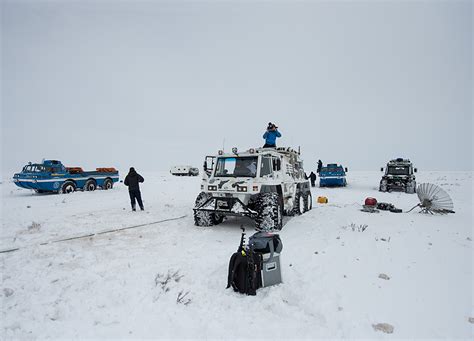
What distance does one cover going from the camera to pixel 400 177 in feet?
63.6

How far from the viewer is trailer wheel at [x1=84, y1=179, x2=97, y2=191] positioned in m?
18.0

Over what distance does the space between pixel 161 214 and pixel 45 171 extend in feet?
34.7

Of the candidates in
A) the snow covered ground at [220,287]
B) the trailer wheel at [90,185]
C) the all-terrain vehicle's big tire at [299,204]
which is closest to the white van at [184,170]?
the trailer wheel at [90,185]

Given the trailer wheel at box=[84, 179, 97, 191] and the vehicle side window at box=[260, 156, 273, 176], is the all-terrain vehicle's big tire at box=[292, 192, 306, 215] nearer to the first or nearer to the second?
the vehicle side window at box=[260, 156, 273, 176]

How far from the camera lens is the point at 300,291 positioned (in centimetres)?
397

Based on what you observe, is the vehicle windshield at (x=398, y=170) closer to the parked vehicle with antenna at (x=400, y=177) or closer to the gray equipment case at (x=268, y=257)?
the parked vehicle with antenna at (x=400, y=177)

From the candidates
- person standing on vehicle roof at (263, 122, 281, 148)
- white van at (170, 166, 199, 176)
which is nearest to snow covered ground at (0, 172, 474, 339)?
person standing on vehicle roof at (263, 122, 281, 148)

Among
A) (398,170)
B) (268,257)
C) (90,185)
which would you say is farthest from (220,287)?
(398,170)

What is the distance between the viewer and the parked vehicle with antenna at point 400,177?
62.4ft

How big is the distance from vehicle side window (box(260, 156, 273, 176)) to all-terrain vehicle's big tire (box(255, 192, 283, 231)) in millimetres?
977

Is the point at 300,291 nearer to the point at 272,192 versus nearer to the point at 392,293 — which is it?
the point at 392,293

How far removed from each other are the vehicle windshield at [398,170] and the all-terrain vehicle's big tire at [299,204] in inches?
514

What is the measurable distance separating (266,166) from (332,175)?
58.6 feet

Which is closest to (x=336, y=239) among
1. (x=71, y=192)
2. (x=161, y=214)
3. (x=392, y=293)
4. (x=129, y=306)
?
(x=392, y=293)
